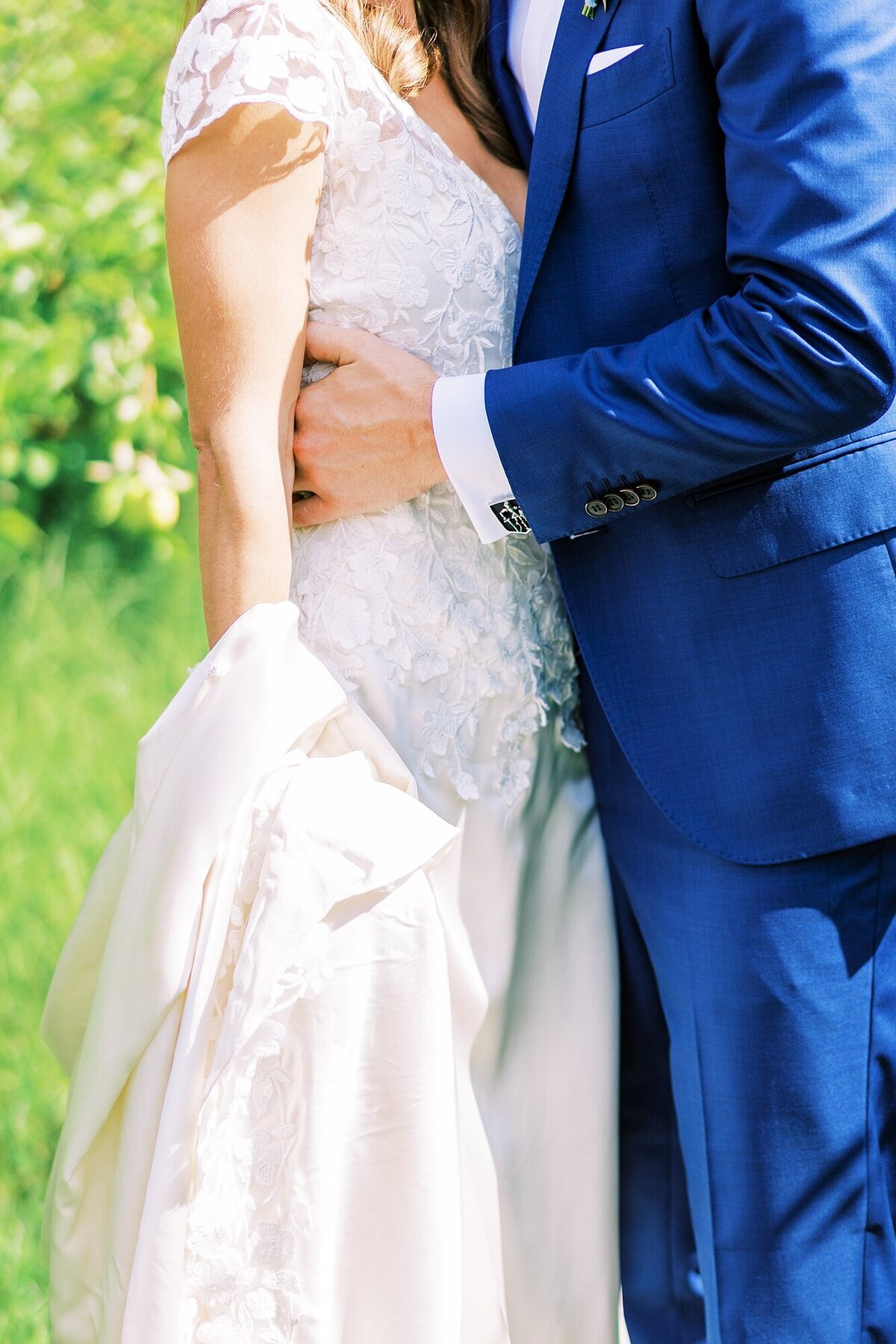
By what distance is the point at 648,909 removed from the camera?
1.70 meters

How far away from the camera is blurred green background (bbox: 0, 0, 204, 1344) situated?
151 inches

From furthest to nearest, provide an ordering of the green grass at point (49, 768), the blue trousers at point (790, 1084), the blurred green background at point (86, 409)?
1. the blurred green background at point (86, 409)
2. the green grass at point (49, 768)
3. the blue trousers at point (790, 1084)

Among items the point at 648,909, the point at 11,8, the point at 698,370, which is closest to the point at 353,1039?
the point at 648,909

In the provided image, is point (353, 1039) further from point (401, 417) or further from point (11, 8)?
point (11, 8)

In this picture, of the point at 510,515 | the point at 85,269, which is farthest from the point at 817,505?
the point at 85,269

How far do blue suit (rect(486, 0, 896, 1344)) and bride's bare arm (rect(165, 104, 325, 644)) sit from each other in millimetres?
260

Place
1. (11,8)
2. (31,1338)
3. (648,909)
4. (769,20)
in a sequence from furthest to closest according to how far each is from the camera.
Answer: (11,8)
(31,1338)
(648,909)
(769,20)

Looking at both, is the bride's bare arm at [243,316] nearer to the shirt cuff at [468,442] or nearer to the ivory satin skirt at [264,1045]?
the ivory satin skirt at [264,1045]

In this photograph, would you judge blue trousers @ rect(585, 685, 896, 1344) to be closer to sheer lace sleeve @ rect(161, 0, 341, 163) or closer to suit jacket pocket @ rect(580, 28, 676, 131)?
suit jacket pocket @ rect(580, 28, 676, 131)

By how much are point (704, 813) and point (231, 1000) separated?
595mm

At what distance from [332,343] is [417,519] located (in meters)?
0.24

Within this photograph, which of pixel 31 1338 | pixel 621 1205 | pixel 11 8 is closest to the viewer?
pixel 621 1205

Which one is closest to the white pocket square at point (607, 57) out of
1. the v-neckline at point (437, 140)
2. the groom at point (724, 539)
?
the groom at point (724, 539)

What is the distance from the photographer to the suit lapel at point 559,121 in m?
1.48
